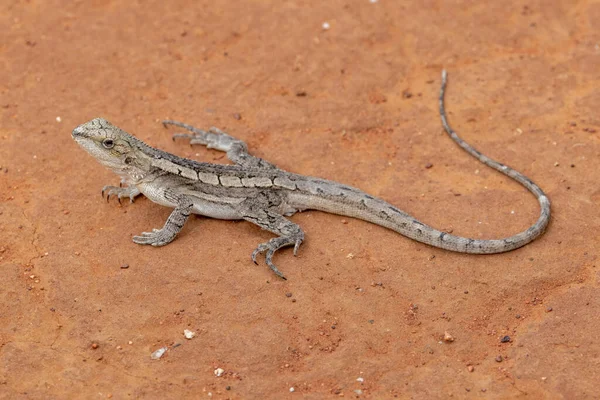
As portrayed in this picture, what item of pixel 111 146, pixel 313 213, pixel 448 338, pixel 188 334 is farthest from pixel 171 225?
pixel 448 338

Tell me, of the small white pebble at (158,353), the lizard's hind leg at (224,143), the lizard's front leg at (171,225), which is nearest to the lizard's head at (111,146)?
the lizard's front leg at (171,225)

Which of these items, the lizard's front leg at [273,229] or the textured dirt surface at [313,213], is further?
the lizard's front leg at [273,229]

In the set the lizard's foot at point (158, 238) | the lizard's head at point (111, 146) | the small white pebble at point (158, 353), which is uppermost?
the lizard's head at point (111, 146)

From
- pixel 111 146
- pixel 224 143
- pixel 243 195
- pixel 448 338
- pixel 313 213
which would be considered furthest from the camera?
pixel 224 143

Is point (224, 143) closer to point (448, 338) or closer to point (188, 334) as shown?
point (188, 334)

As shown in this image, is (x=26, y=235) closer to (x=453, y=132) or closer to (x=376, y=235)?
(x=376, y=235)

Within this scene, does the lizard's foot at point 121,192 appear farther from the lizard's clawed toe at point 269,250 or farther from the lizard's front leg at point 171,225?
the lizard's clawed toe at point 269,250

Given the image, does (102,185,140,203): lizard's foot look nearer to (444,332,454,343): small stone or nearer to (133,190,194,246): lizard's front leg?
(133,190,194,246): lizard's front leg

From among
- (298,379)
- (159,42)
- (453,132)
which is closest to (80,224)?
(298,379)
